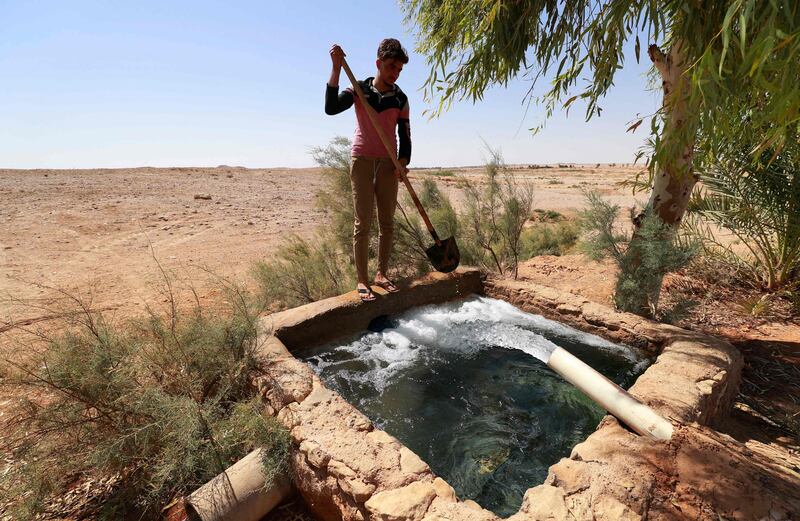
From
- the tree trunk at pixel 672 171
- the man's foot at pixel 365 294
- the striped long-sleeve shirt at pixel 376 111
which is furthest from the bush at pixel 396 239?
the tree trunk at pixel 672 171

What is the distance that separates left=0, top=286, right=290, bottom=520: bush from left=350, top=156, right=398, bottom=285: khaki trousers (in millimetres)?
1757

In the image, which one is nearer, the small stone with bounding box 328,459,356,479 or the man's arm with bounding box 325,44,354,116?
the small stone with bounding box 328,459,356,479

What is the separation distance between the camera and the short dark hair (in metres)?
3.32

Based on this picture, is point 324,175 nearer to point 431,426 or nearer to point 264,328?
point 264,328

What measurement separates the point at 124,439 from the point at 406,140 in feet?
9.81

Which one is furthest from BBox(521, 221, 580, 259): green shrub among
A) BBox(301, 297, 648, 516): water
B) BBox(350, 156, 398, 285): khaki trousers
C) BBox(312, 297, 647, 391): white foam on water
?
BBox(350, 156, 398, 285): khaki trousers

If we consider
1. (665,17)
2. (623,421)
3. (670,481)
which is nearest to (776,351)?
(623,421)

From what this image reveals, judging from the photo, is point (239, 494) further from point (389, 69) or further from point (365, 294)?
point (389, 69)

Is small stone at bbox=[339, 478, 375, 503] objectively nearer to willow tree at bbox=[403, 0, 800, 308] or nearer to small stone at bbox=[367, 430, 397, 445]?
small stone at bbox=[367, 430, 397, 445]

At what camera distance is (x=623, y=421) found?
6.99 ft

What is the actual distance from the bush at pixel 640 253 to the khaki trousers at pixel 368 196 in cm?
198

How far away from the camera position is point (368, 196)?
3.62 meters

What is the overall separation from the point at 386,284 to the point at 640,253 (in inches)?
94.3

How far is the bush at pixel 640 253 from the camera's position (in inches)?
137
